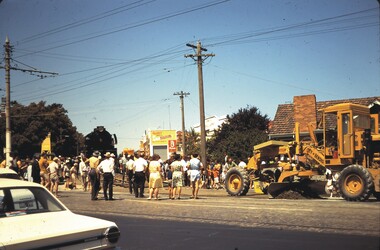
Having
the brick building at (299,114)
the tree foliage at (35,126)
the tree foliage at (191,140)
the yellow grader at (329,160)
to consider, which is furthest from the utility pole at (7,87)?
the tree foliage at (191,140)

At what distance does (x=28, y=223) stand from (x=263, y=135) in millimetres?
38213

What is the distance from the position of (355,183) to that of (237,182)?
5385 mm

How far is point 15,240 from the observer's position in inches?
178

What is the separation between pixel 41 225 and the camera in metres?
5.01

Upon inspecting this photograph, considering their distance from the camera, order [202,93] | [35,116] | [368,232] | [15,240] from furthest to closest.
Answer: [35,116] → [202,93] → [368,232] → [15,240]

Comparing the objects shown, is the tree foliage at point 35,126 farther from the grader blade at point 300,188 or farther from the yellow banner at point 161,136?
the grader blade at point 300,188

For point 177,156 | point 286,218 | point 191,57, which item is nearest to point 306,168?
point 177,156

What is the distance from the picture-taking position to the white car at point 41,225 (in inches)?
183

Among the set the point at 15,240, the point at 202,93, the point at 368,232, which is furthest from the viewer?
the point at 202,93

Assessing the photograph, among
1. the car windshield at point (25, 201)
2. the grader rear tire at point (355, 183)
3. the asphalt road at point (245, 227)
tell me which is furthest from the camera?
the grader rear tire at point (355, 183)

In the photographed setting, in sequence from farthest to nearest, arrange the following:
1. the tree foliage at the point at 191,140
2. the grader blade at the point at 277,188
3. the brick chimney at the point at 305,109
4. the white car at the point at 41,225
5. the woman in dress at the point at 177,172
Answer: the tree foliage at the point at 191,140, the brick chimney at the point at 305,109, the grader blade at the point at 277,188, the woman in dress at the point at 177,172, the white car at the point at 41,225

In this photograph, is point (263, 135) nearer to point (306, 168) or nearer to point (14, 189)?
point (306, 168)

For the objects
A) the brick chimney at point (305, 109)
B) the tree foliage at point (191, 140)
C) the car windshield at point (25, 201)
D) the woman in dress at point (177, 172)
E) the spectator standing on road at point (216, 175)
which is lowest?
the spectator standing on road at point (216, 175)

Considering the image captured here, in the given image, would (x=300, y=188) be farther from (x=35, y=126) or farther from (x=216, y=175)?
(x=35, y=126)
